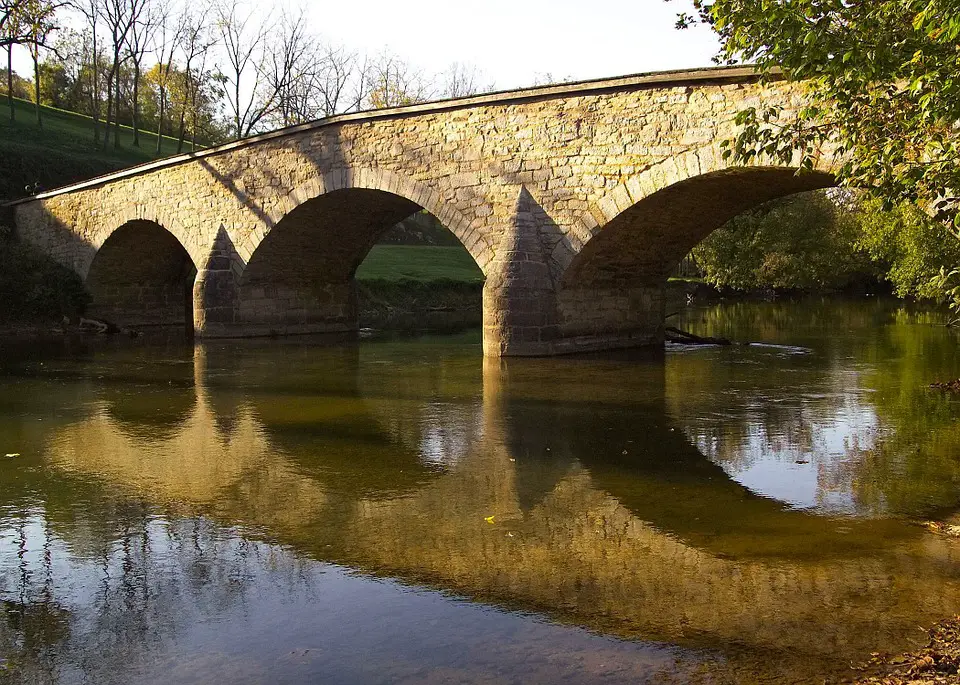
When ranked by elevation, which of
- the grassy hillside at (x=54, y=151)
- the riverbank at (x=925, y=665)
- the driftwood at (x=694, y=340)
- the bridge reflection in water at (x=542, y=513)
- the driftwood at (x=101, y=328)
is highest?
the grassy hillside at (x=54, y=151)

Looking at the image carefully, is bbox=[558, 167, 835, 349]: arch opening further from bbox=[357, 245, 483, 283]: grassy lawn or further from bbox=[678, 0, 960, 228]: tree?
bbox=[357, 245, 483, 283]: grassy lawn

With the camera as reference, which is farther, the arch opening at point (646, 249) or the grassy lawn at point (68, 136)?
the grassy lawn at point (68, 136)

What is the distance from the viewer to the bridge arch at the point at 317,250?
17.2 meters

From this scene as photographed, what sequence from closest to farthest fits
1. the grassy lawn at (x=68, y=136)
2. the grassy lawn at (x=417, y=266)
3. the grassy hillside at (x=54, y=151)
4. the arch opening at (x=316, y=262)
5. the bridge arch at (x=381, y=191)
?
the bridge arch at (x=381, y=191) → the arch opening at (x=316, y=262) → the grassy hillside at (x=54, y=151) → the grassy lawn at (x=417, y=266) → the grassy lawn at (x=68, y=136)

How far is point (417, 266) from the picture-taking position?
120 feet

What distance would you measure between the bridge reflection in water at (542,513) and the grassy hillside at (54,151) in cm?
2440

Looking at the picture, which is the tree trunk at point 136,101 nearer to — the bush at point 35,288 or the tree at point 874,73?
the bush at point 35,288

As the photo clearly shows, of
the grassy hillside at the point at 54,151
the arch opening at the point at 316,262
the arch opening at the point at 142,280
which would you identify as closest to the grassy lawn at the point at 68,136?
the grassy hillside at the point at 54,151

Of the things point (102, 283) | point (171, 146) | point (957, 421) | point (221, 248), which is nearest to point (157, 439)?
point (957, 421)

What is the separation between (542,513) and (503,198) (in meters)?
9.40

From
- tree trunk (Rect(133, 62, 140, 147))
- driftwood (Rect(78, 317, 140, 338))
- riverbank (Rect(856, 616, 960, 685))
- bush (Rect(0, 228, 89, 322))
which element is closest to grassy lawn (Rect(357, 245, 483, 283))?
driftwood (Rect(78, 317, 140, 338))

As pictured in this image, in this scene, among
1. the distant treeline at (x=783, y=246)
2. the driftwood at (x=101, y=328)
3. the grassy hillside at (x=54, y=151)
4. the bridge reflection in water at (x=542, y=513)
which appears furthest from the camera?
the distant treeline at (x=783, y=246)

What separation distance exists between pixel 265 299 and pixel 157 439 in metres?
12.3

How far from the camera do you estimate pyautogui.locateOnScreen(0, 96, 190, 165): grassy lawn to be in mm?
40000
